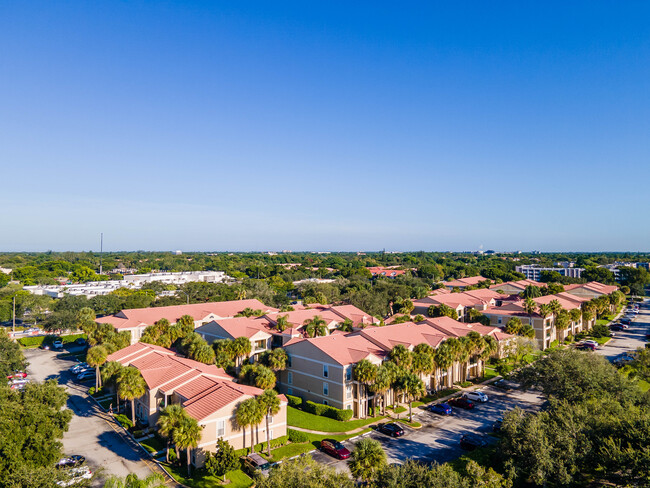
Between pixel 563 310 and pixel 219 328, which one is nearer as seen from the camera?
pixel 219 328

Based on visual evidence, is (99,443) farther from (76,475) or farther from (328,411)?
(328,411)

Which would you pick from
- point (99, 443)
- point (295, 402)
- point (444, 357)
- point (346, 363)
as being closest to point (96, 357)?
point (99, 443)

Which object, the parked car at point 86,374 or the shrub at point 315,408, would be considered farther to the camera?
the parked car at point 86,374

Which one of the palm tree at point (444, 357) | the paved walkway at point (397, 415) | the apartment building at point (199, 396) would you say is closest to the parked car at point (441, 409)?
the paved walkway at point (397, 415)

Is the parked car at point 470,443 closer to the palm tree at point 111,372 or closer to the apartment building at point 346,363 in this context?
the apartment building at point 346,363

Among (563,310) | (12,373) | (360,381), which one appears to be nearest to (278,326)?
(360,381)

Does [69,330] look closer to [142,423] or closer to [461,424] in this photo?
[142,423]
